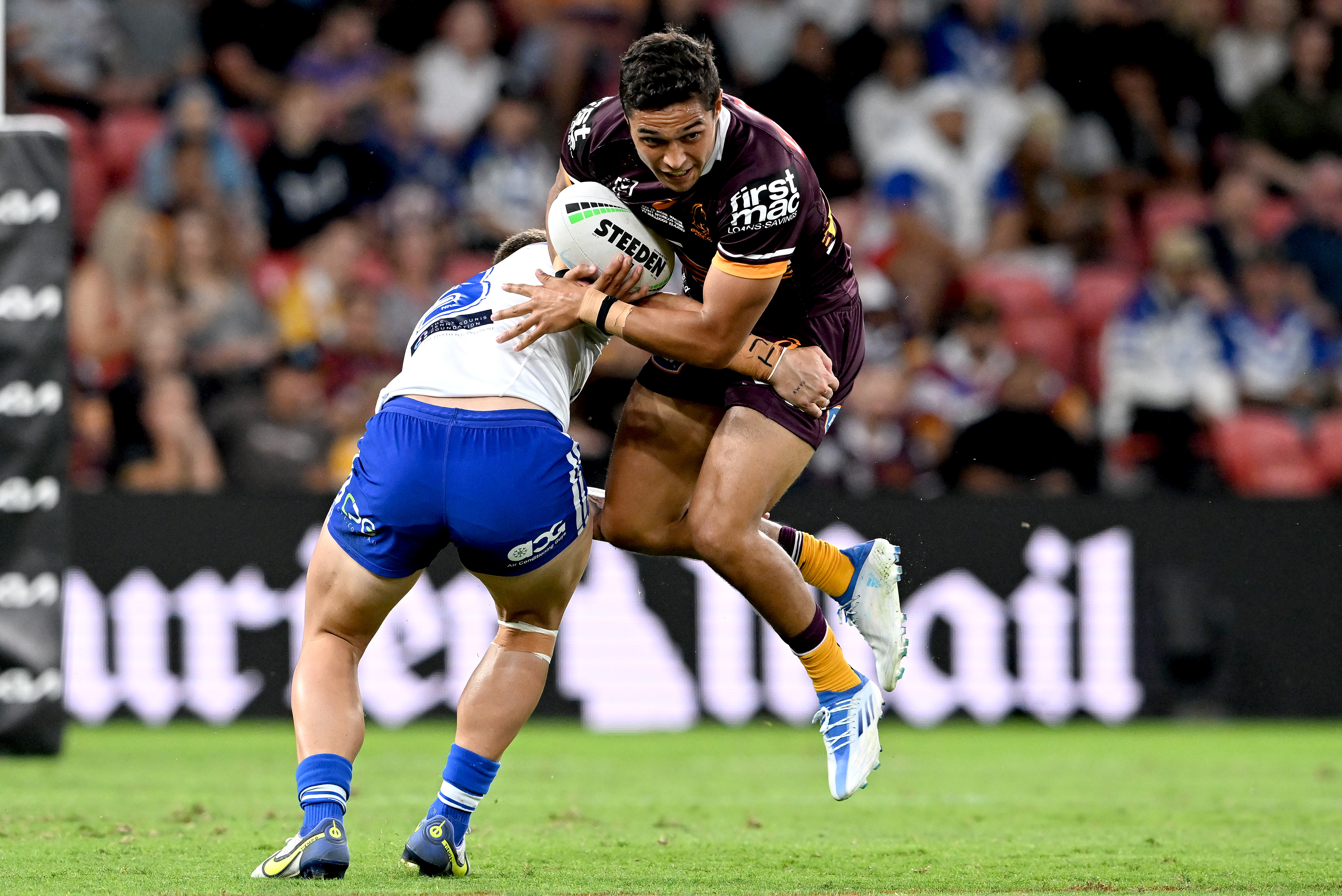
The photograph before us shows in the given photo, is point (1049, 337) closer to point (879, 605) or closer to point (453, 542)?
point (879, 605)

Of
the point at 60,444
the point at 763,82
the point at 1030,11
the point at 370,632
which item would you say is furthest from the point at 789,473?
the point at 1030,11

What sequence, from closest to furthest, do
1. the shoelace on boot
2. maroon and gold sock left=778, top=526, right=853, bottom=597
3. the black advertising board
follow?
the shoelace on boot < maroon and gold sock left=778, top=526, right=853, bottom=597 < the black advertising board

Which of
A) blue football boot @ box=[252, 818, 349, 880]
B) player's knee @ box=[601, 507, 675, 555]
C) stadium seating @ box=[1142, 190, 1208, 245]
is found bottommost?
blue football boot @ box=[252, 818, 349, 880]

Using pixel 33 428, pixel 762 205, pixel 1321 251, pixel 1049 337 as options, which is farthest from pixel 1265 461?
pixel 33 428

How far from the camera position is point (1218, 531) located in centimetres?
1108

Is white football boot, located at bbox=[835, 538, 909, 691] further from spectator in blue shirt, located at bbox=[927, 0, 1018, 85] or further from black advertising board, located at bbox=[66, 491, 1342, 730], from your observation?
spectator in blue shirt, located at bbox=[927, 0, 1018, 85]

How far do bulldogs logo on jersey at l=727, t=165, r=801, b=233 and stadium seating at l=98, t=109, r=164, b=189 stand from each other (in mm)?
8534

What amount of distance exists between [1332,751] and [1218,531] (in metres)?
1.69

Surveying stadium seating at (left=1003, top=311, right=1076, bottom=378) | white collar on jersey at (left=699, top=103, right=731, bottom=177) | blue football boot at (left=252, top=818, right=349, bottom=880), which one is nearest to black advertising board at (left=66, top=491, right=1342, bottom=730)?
stadium seating at (left=1003, top=311, right=1076, bottom=378)

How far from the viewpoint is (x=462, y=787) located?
5.41 m

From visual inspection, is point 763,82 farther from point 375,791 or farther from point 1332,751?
point 375,791

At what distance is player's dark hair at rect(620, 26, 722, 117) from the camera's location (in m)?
5.32

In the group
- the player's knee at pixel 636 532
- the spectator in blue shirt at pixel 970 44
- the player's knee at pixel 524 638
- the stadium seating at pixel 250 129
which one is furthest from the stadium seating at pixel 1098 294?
the player's knee at pixel 524 638

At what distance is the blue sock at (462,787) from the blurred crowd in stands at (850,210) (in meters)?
5.48
